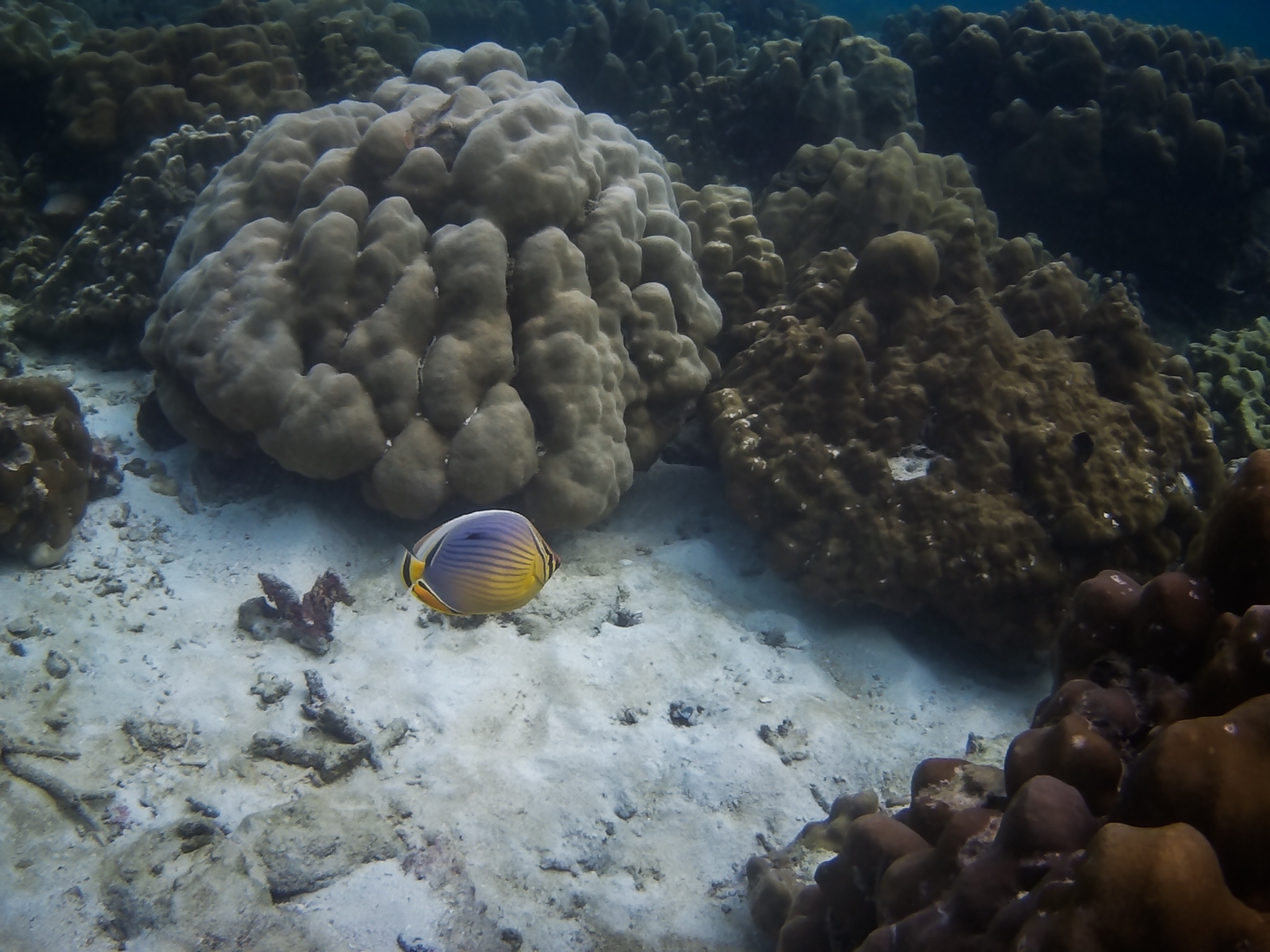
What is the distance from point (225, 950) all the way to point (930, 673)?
3802 millimetres

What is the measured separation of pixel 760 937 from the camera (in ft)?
9.37

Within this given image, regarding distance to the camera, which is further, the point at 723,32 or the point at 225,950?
the point at 723,32

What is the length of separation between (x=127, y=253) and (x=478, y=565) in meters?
5.32

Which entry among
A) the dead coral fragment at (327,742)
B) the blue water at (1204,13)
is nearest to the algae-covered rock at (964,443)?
the dead coral fragment at (327,742)

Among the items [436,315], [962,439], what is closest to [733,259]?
[962,439]

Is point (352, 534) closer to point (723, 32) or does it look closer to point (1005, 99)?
point (1005, 99)

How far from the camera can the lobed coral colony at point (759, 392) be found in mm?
1989

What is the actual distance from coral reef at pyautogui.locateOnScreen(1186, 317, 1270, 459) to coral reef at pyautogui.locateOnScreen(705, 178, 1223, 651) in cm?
178

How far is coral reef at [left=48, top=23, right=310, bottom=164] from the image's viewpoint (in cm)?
664

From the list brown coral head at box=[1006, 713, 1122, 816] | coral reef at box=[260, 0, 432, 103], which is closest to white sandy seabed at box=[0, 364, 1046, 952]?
brown coral head at box=[1006, 713, 1122, 816]

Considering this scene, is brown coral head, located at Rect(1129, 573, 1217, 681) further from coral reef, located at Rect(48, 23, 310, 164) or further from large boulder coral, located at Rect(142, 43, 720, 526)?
coral reef, located at Rect(48, 23, 310, 164)

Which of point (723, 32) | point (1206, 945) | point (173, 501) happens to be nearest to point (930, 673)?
point (1206, 945)

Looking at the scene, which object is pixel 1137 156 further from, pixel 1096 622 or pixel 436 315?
pixel 436 315

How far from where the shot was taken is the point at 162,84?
691 cm
